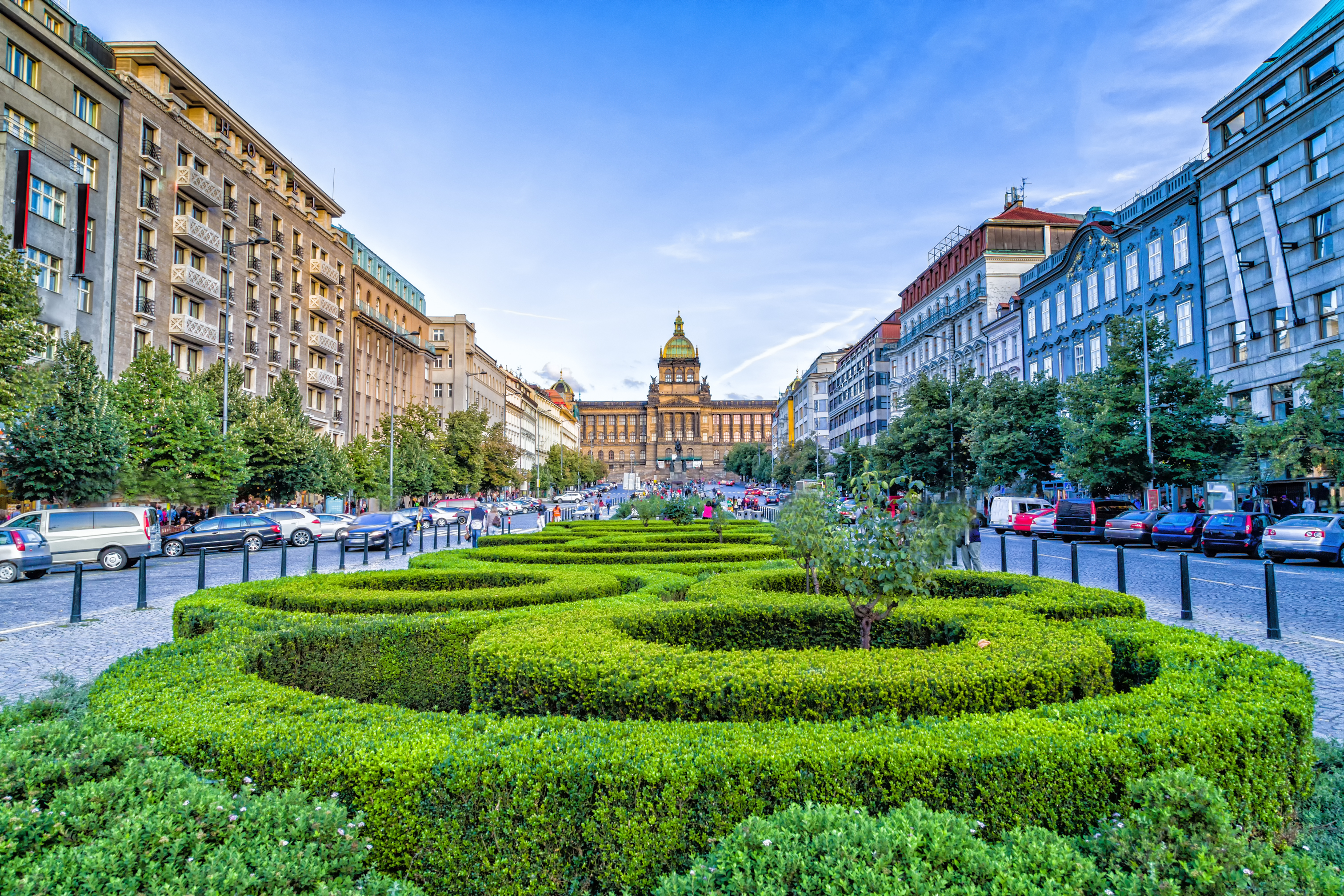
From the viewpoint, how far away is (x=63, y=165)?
30578 mm

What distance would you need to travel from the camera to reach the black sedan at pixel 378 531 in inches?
1093

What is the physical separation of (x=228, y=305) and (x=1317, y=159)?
46.9m

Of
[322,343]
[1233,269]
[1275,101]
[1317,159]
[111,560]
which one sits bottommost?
[111,560]

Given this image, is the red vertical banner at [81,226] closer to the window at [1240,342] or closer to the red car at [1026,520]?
the red car at [1026,520]

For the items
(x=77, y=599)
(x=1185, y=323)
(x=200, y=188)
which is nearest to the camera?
(x=77, y=599)

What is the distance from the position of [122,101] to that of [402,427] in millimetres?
26989

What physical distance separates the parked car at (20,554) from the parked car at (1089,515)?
33.4m

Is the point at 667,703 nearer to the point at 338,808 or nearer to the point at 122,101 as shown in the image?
the point at 338,808

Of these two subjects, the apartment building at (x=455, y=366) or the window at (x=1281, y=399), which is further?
the apartment building at (x=455, y=366)

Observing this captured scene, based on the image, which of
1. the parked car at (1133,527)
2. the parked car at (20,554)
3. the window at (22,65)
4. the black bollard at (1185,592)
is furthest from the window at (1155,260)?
the window at (22,65)

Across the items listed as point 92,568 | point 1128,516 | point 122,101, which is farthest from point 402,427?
point 1128,516

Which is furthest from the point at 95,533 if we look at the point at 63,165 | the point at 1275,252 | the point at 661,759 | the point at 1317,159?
the point at 1317,159

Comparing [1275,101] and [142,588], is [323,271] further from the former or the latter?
[1275,101]

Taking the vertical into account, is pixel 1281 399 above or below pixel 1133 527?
above
